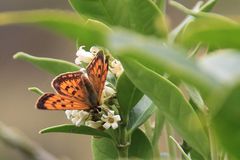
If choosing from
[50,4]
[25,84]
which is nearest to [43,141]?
[25,84]

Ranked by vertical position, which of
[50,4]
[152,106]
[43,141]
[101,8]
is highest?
[101,8]

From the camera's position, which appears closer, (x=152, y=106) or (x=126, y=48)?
(x=126, y=48)

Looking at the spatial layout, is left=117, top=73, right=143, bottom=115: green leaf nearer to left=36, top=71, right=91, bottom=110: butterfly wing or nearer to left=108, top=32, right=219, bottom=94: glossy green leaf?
left=36, top=71, right=91, bottom=110: butterfly wing

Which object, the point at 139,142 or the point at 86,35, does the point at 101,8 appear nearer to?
the point at 139,142

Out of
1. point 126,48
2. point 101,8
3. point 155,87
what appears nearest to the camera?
point 126,48

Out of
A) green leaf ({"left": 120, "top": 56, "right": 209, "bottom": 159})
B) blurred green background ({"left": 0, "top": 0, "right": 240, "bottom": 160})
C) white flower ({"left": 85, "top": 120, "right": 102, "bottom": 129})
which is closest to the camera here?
green leaf ({"left": 120, "top": 56, "right": 209, "bottom": 159})

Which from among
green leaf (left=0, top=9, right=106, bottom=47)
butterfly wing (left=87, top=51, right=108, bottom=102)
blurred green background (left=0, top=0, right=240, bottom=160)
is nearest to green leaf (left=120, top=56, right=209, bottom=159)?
butterfly wing (left=87, top=51, right=108, bottom=102)

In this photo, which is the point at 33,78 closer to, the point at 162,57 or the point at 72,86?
the point at 72,86
